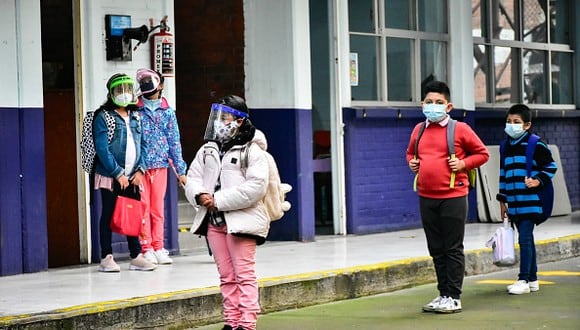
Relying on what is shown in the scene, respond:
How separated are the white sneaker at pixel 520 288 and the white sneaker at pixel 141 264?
3276 mm

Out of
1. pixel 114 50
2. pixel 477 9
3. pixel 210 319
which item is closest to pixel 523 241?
pixel 210 319

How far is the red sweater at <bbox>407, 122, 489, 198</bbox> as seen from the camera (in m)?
10.5

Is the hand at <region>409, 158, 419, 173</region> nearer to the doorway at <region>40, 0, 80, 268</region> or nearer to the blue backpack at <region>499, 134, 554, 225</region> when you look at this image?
the blue backpack at <region>499, 134, 554, 225</region>

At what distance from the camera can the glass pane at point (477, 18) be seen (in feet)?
61.3

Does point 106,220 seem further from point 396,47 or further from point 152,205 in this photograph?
point 396,47

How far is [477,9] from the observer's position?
61.6 ft

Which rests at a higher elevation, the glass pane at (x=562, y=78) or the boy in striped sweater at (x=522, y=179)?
the glass pane at (x=562, y=78)

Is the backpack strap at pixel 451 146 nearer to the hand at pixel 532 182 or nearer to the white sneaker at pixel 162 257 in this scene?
the hand at pixel 532 182

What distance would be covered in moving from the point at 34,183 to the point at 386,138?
571 centimetres

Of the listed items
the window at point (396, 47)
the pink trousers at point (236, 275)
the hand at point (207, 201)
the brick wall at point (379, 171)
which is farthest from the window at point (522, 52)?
the hand at point (207, 201)

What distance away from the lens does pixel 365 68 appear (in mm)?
16406

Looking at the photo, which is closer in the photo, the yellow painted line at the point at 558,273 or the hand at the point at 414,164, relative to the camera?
the hand at the point at 414,164

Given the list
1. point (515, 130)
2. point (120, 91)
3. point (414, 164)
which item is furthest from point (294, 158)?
point (414, 164)

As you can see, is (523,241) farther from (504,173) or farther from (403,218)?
(403,218)
